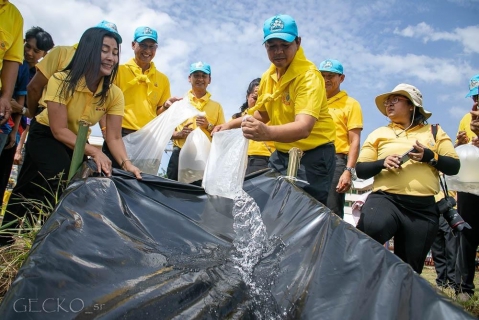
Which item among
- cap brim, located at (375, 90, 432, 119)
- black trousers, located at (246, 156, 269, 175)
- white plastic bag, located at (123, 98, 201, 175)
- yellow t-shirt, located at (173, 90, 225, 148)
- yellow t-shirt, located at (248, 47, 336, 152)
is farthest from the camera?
yellow t-shirt, located at (173, 90, 225, 148)

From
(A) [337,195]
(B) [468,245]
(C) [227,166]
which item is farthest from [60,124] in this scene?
(B) [468,245]

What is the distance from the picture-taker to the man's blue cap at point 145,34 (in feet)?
12.4

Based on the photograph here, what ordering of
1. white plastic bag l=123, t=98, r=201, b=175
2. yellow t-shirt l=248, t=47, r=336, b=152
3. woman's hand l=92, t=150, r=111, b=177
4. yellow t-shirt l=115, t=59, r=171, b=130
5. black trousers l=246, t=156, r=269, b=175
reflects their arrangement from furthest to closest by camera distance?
black trousers l=246, t=156, r=269, b=175 → yellow t-shirt l=115, t=59, r=171, b=130 → white plastic bag l=123, t=98, r=201, b=175 → yellow t-shirt l=248, t=47, r=336, b=152 → woman's hand l=92, t=150, r=111, b=177

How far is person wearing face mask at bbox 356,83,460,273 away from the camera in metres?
2.55

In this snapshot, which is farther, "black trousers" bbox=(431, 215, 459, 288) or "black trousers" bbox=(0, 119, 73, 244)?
"black trousers" bbox=(431, 215, 459, 288)

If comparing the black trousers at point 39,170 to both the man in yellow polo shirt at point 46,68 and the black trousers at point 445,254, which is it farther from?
the black trousers at point 445,254

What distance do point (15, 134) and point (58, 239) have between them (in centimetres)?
200

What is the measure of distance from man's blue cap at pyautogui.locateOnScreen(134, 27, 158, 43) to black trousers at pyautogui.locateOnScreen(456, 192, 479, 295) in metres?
2.94

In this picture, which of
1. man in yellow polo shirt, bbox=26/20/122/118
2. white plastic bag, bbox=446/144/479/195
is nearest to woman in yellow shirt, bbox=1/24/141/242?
man in yellow polo shirt, bbox=26/20/122/118

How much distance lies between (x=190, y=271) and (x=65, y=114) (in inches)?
59.6

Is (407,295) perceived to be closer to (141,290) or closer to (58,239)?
(141,290)

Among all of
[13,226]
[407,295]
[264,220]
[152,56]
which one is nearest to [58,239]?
[264,220]

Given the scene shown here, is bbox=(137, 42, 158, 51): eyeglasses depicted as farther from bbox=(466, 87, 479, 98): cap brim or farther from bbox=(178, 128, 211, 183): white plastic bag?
bbox=(466, 87, 479, 98): cap brim

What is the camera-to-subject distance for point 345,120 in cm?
383
